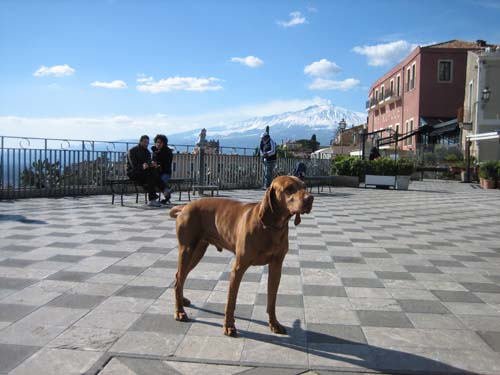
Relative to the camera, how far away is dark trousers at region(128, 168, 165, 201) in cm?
1128

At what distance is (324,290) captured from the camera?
15.2 ft

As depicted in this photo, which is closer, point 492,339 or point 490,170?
point 492,339

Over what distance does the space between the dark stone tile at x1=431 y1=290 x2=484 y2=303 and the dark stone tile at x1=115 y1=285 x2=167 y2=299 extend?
9.07 ft

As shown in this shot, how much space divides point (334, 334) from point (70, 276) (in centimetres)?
293

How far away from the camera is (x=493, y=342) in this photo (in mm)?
3373

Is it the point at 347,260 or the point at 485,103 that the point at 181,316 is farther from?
the point at 485,103

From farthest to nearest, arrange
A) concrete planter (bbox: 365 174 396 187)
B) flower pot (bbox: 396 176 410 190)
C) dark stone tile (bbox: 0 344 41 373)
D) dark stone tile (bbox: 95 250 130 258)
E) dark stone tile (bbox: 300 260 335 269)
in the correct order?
flower pot (bbox: 396 176 410 190) < concrete planter (bbox: 365 174 396 187) < dark stone tile (bbox: 95 250 130 258) < dark stone tile (bbox: 300 260 335 269) < dark stone tile (bbox: 0 344 41 373)

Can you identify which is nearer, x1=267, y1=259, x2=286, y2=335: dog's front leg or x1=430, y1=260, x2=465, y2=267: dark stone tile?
x1=267, y1=259, x2=286, y2=335: dog's front leg

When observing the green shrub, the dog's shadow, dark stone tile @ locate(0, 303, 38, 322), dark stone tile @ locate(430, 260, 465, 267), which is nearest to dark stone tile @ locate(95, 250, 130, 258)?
dark stone tile @ locate(0, 303, 38, 322)

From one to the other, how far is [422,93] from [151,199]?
31.6 metres

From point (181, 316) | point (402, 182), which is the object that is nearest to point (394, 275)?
point (181, 316)

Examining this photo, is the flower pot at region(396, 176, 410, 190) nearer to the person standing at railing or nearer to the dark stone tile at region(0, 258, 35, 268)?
the person standing at railing

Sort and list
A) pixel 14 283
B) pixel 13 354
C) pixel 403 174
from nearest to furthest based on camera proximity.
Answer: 1. pixel 13 354
2. pixel 14 283
3. pixel 403 174

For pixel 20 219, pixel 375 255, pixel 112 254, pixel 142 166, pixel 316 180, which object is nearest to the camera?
pixel 112 254
